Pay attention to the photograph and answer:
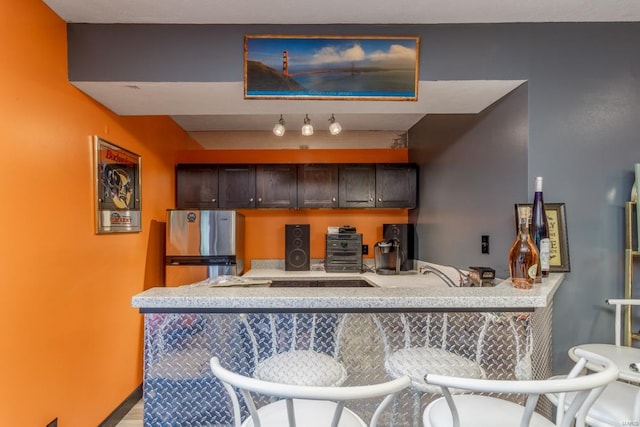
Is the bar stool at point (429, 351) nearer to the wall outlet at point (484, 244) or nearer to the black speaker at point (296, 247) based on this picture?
the wall outlet at point (484, 244)

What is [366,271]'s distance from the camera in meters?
3.81

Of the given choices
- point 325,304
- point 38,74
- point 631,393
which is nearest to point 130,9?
point 38,74

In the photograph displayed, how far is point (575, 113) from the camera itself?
1.99 metres

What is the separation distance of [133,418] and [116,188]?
5.44 ft

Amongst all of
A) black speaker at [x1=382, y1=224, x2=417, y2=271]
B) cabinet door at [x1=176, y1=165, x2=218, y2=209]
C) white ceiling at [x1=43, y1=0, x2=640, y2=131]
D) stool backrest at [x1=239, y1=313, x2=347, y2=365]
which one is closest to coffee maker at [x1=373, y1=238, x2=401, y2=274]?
black speaker at [x1=382, y1=224, x2=417, y2=271]

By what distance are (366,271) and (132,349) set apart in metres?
2.33

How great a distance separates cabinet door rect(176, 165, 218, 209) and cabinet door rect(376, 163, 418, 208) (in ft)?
6.14

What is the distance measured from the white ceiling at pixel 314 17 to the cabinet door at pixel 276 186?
5.14 feet

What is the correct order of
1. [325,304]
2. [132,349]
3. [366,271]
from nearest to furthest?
[325,304]
[132,349]
[366,271]

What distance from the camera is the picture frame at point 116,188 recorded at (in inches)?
87.2

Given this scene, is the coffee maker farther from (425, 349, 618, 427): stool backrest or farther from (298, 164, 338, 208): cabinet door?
(425, 349, 618, 427): stool backrest

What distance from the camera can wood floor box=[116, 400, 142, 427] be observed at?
2.37 meters

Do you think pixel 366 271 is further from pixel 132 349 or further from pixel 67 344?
pixel 67 344

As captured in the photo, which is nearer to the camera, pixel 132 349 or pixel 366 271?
pixel 132 349
